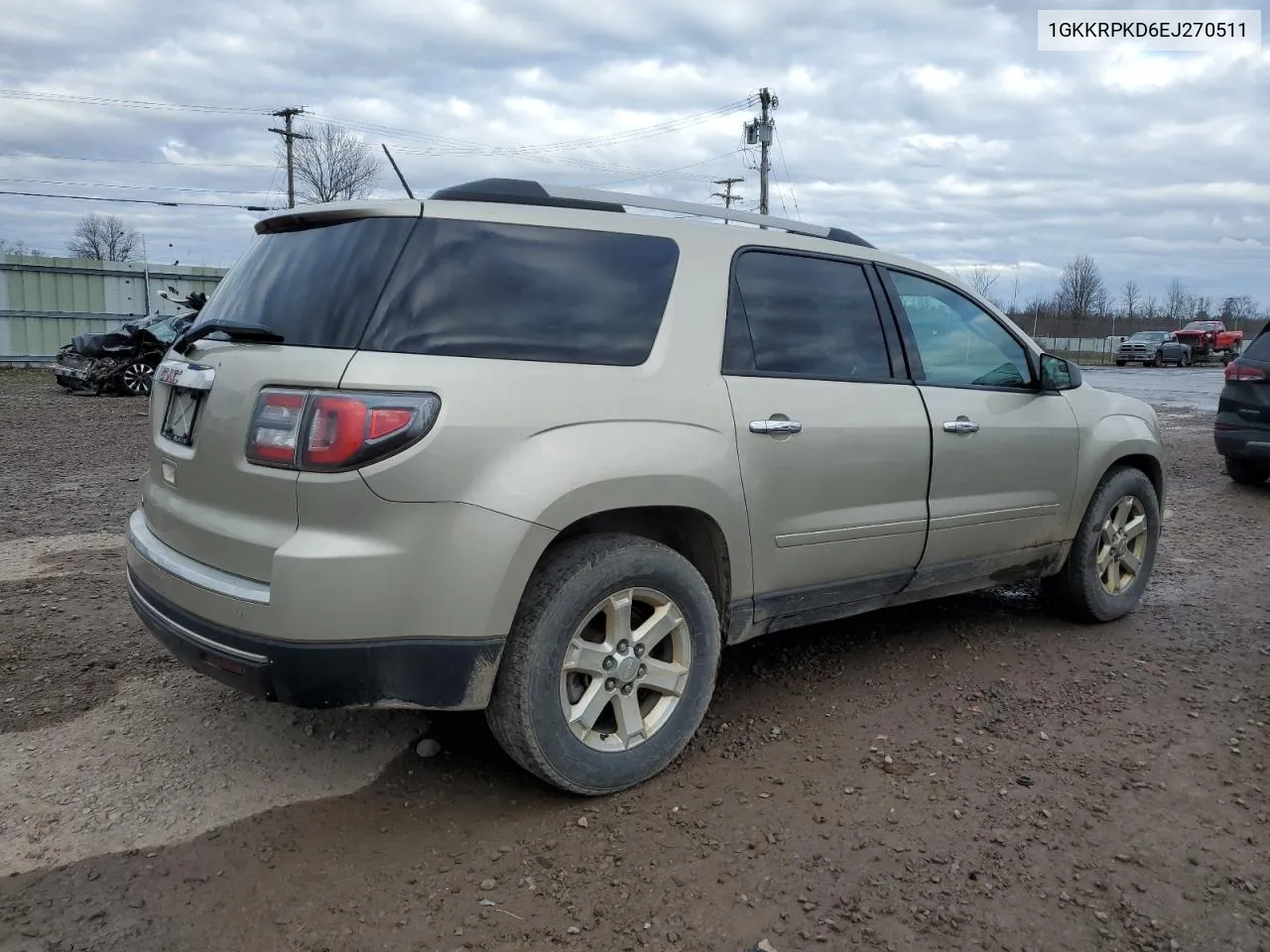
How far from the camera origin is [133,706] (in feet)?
12.3

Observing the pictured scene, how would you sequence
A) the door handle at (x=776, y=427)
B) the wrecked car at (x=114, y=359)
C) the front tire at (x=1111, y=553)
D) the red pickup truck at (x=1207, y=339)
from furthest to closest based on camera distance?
1. the red pickup truck at (x=1207, y=339)
2. the wrecked car at (x=114, y=359)
3. the front tire at (x=1111, y=553)
4. the door handle at (x=776, y=427)

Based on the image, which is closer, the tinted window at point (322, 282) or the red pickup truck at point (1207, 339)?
the tinted window at point (322, 282)

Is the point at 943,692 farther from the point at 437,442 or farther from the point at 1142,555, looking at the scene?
the point at 437,442

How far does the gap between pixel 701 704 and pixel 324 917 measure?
132 cm

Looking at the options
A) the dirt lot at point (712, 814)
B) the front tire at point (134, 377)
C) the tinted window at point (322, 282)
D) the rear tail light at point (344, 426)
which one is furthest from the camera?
the front tire at point (134, 377)

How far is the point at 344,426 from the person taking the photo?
2.63 meters

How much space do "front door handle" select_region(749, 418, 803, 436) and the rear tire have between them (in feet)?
25.3

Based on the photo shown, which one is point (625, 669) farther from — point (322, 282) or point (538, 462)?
point (322, 282)

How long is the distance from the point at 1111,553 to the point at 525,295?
3.50 metres

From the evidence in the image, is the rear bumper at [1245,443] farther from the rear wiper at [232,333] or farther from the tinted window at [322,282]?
the rear wiper at [232,333]

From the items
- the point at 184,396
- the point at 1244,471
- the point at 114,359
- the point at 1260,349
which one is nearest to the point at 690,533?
the point at 184,396

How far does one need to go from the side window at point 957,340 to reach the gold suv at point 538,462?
0.11 meters

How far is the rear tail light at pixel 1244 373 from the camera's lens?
8.93m

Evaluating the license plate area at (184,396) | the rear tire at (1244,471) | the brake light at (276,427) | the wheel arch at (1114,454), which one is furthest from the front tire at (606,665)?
the rear tire at (1244,471)
